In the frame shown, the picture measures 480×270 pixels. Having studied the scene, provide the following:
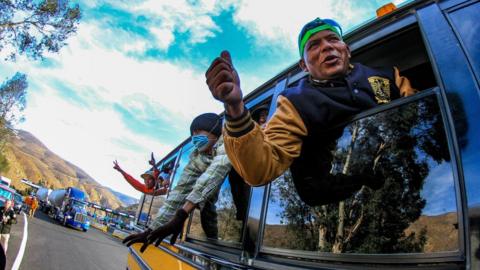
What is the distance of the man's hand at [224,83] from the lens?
88 centimetres

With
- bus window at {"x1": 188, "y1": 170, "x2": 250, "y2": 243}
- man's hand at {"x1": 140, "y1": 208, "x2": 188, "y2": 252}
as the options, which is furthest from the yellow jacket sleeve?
man's hand at {"x1": 140, "y1": 208, "x2": 188, "y2": 252}

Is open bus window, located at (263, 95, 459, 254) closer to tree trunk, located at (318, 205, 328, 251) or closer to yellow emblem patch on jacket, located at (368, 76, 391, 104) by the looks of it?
tree trunk, located at (318, 205, 328, 251)

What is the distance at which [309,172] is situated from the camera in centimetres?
121

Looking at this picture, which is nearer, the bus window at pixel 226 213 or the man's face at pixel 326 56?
the man's face at pixel 326 56

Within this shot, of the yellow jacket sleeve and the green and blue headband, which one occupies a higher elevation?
the green and blue headband

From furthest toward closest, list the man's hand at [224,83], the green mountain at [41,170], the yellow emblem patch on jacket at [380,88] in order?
the green mountain at [41,170] < the yellow emblem patch on jacket at [380,88] < the man's hand at [224,83]

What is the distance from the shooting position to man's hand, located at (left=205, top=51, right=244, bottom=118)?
88 cm

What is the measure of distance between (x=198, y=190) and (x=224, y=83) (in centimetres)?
101

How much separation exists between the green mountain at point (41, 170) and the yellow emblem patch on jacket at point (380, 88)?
8163cm

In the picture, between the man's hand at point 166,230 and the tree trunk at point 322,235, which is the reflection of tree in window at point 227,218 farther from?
the tree trunk at point 322,235

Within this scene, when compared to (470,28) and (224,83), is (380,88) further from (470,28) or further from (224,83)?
(224,83)

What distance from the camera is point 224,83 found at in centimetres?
87

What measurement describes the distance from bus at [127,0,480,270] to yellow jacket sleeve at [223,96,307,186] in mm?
169

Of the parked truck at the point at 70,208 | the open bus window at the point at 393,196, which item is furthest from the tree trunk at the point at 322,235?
the parked truck at the point at 70,208
